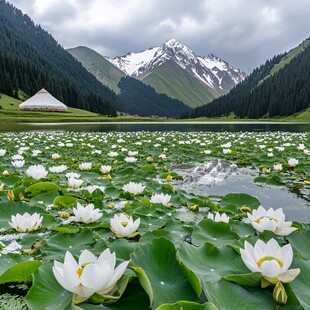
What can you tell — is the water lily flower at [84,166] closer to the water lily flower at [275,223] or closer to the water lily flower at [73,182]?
the water lily flower at [73,182]

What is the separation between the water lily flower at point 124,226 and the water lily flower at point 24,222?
75cm

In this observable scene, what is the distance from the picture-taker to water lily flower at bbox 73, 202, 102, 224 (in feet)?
9.37

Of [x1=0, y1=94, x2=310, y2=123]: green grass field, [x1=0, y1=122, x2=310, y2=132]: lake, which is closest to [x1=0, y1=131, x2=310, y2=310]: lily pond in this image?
[x1=0, y1=122, x2=310, y2=132]: lake

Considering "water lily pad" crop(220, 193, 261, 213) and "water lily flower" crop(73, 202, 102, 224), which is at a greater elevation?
"water lily flower" crop(73, 202, 102, 224)

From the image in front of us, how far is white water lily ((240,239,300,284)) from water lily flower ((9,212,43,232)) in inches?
73.7

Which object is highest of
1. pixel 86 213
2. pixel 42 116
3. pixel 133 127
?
pixel 86 213

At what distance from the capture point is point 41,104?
82.9 metres

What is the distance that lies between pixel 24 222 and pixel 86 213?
561 mm

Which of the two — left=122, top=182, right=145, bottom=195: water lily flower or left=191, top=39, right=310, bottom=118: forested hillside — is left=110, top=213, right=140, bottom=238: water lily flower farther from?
left=191, top=39, right=310, bottom=118: forested hillside

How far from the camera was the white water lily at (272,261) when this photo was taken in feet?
4.87

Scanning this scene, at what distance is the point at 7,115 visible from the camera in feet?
218

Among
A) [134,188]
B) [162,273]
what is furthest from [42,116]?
[162,273]

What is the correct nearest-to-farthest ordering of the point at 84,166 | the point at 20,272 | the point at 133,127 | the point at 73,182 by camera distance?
the point at 20,272
the point at 73,182
the point at 84,166
the point at 133,127

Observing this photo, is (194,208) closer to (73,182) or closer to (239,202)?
(239,202)
